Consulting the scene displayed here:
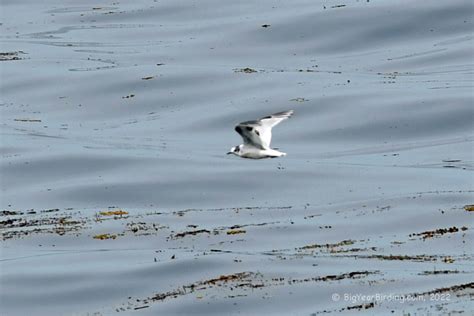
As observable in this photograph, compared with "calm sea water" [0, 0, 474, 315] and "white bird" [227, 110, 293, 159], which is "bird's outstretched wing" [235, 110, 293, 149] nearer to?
"white bird" [227, 110, 293, 159]

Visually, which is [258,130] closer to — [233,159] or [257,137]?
[257,137]

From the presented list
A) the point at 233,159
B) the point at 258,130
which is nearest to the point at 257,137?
the point at 258,130

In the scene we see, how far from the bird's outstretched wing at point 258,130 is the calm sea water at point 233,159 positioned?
734 centimetres

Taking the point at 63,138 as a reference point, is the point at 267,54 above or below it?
above

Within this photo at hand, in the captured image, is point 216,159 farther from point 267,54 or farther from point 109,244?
point 267,54

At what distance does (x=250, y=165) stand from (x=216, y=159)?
2.75m

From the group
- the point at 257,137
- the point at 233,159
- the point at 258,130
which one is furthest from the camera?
the point at 233,159

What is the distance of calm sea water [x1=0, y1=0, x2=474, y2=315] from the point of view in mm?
47562

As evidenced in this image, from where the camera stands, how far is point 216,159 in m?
78.4

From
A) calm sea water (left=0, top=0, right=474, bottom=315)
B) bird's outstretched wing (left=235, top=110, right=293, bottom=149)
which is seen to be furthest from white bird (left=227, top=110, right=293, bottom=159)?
calm sea water (left=0, top=0, right=474, bottom=315)

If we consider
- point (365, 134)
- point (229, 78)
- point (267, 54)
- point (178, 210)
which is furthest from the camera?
point (267, 54)

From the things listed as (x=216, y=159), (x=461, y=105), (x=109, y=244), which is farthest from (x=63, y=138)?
(x=109, y=244)

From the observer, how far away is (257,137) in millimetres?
35656

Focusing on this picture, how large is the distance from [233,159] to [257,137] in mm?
43104
